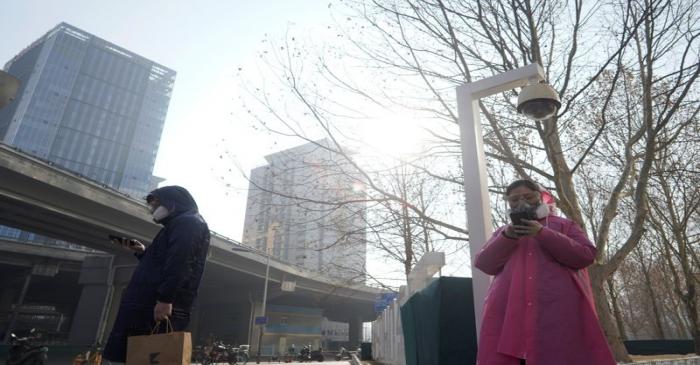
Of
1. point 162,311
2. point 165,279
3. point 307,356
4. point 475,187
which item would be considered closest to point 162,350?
point 162,311

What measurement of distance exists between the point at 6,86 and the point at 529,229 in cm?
358

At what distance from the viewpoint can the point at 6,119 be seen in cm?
9344

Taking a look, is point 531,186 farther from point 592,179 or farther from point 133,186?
point 133,186

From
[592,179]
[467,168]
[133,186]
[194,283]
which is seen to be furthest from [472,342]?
[133,186]

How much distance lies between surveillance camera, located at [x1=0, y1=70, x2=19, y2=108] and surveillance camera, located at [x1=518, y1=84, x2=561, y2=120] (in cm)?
406

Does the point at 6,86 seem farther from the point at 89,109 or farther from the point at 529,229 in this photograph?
the point at 89,109

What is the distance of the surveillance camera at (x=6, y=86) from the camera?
272 centimetres

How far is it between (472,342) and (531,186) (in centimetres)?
226

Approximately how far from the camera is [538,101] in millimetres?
3553

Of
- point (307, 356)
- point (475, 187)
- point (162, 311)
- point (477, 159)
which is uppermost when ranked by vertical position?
point (477, 159)

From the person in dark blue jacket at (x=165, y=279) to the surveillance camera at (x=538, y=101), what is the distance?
306 cm

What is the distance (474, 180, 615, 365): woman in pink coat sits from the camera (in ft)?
6.41

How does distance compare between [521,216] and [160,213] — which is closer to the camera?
[521,216]

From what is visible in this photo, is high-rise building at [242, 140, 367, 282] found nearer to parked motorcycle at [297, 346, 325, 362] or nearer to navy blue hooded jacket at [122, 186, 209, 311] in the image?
navy blue hooded jacket at [122, 186, 209, 311]
